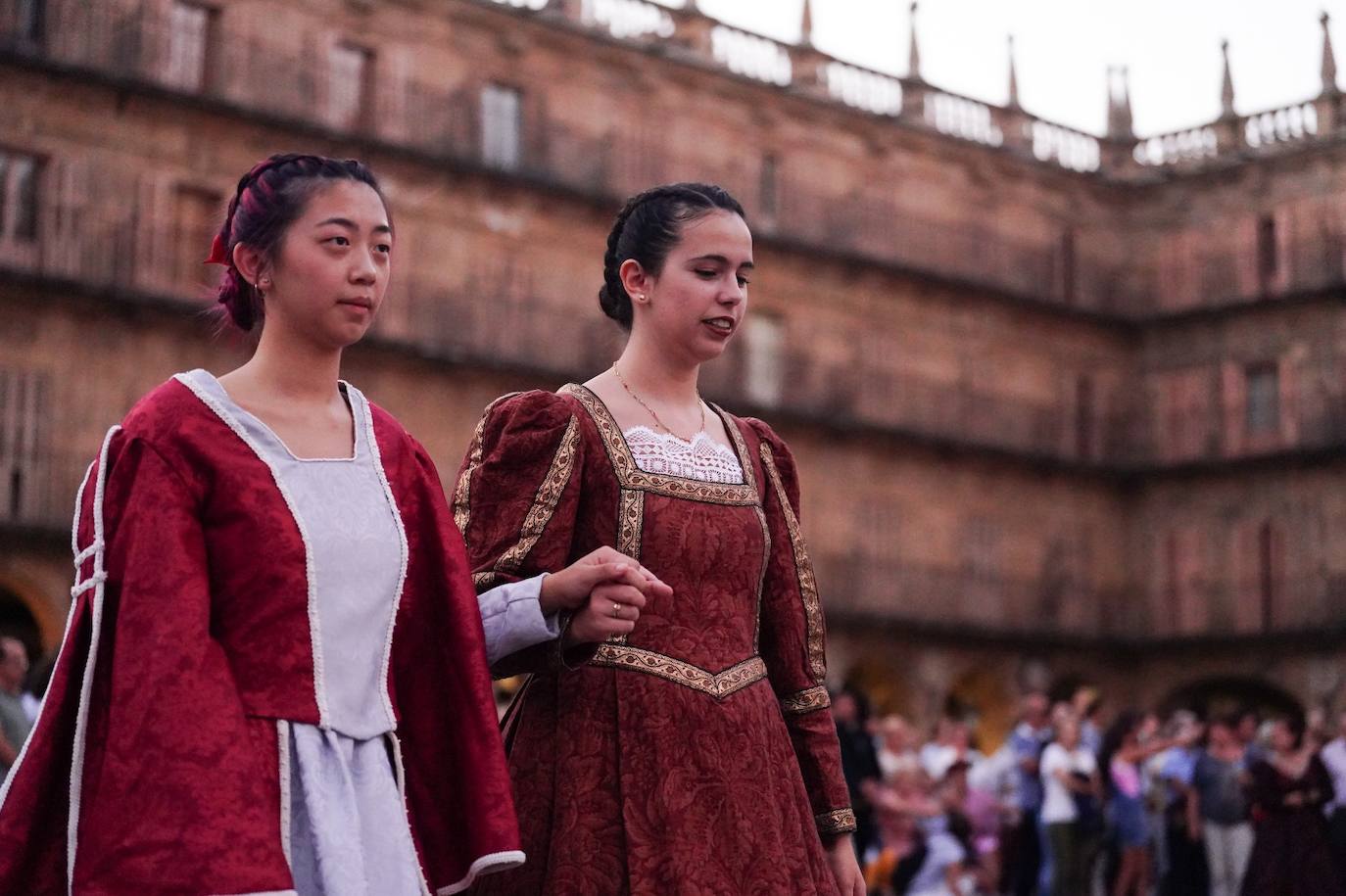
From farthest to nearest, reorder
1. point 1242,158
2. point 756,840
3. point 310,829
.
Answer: point 1242,158 < point 756,840 < point 310,829

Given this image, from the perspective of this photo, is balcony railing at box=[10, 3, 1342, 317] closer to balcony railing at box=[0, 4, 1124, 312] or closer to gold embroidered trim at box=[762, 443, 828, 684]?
balcony railing at box=[0, 4, 1124, 312]

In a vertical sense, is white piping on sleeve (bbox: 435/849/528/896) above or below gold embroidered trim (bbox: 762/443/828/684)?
below

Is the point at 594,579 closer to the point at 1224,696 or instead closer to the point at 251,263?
the point at 251,263

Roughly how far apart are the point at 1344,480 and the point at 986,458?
19.3ft

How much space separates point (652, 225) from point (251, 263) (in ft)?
3.34

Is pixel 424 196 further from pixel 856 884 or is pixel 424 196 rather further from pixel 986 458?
pixel 856 884

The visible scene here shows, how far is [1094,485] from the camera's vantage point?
124 feet

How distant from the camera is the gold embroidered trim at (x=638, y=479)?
14.4ft

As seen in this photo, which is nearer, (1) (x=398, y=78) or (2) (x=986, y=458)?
→ (1) (x=398, y=78)

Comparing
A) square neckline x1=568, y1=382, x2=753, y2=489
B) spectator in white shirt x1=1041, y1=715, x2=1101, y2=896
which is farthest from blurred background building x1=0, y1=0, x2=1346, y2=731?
square neckline x1=568, y1=382, x2=753, y2=489

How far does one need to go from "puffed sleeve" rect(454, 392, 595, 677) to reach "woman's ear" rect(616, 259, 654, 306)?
11.6 inches

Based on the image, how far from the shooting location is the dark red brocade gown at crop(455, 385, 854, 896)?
13.4 feet

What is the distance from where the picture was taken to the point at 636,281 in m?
4.57

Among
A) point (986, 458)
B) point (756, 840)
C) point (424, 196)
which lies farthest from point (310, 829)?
point (986, 458)
